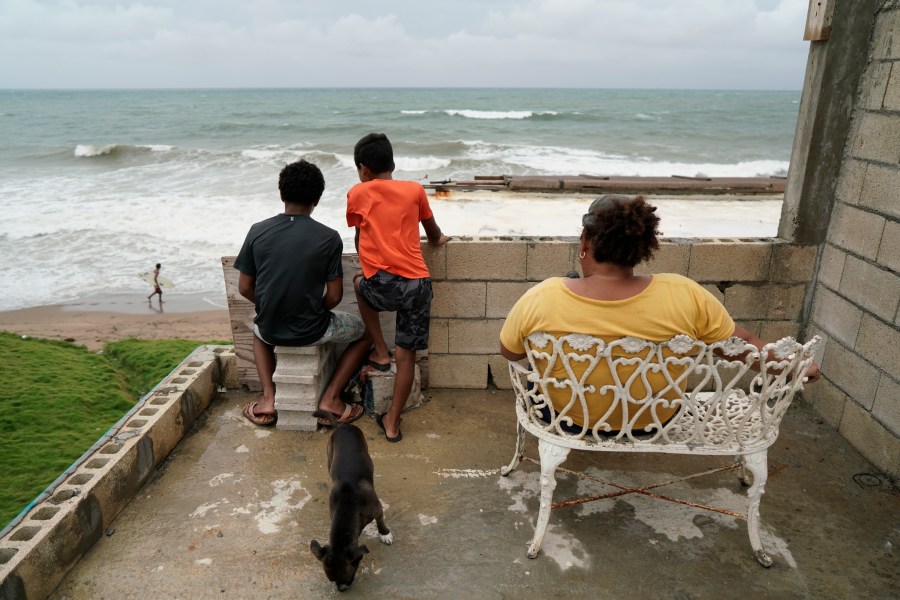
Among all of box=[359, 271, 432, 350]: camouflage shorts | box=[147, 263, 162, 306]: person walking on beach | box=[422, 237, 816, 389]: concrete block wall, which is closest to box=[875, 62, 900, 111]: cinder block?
box=[422, 237, 816, 389]: concrete block wall

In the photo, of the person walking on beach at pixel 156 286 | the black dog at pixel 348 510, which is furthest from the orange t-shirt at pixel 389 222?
the person walking on beach at pixel 156 286

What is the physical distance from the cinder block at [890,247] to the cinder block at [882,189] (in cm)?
7

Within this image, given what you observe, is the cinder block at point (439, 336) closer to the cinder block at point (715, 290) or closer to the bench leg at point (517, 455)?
the bench leg at point (517, 455)

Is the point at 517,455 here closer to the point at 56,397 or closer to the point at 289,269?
the point at 289,269

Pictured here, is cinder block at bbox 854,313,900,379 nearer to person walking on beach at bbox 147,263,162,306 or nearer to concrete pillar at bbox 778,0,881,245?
concrete pillar at bbox 778,0,881,245

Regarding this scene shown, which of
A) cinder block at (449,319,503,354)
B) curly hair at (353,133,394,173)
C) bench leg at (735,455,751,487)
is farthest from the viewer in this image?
cinder block at (449,319,503,354)

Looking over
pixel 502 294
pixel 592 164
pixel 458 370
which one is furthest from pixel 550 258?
pixel 592 164

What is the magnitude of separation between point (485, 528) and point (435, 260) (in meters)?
1.77

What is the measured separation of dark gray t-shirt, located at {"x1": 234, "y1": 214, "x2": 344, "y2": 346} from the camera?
358cm

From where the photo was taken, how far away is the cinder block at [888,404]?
3.40 metres

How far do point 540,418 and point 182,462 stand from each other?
2111 millimetres

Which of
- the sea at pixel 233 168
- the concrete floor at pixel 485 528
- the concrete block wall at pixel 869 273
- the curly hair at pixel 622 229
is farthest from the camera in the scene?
the sea at pixel 233 168

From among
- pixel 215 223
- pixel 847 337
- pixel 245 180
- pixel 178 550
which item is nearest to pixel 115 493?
pixel 178 550

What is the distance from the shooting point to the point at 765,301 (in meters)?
4.24
